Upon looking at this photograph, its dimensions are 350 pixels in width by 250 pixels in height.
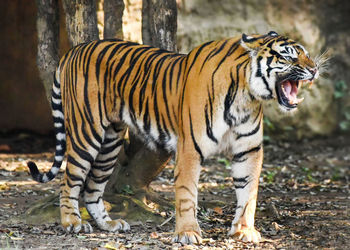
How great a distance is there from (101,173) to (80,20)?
150 cm

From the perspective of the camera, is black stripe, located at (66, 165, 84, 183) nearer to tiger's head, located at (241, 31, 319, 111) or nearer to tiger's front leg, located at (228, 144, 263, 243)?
tiger's front leg, located at (228, 144, 263, 243)

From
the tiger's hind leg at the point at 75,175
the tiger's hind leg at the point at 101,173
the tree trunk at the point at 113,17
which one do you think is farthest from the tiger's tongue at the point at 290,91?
the tree trunk at the point at 113,17

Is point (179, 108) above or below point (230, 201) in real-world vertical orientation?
above

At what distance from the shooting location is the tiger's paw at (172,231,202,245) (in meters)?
5.14

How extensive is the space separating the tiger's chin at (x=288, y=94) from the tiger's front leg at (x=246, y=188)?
0.48m

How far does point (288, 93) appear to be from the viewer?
202 inches

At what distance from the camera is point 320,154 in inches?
395

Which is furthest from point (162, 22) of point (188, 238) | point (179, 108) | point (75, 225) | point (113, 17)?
point (188, 238)

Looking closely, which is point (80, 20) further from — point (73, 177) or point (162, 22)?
point (73, 177)

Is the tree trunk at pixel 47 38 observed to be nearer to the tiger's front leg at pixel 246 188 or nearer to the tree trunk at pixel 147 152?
the tree trunk at pixel 147 152

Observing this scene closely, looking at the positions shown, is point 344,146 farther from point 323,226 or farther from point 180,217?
point 180,217

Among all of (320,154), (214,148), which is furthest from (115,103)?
(320,154)

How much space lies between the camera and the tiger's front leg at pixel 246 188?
537 centimetres

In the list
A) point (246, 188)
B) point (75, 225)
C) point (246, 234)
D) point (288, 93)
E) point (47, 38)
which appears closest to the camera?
point (288, 93)
